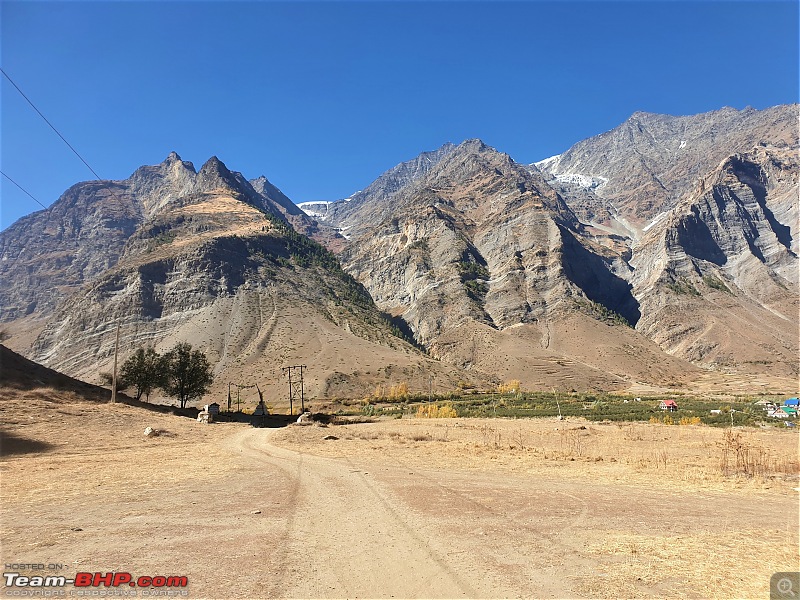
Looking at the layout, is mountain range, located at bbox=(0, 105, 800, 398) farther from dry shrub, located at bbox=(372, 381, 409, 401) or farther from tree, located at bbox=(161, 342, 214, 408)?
tree, located at bbox=(161, 342, 214, 408)

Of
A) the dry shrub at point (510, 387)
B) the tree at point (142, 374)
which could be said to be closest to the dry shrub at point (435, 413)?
the dry shrub at point (510, 387)

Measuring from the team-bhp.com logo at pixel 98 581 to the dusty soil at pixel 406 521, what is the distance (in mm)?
257

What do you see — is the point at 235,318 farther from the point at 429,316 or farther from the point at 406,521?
the point at 406,521

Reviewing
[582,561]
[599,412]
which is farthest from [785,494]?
[599,412]

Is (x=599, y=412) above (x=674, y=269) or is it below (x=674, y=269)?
below

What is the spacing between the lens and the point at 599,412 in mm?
59750

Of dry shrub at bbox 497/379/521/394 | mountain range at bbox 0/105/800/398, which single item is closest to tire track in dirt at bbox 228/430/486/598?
mountain range at bbox 0/105/800/398

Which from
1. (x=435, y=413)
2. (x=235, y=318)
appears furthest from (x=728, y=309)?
(x=235, y=318)

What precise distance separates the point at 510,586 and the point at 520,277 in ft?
585

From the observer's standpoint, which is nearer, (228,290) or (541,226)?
(228,290)

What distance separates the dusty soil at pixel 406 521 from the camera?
26.5 ft

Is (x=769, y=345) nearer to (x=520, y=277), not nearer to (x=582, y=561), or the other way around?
(x=520, y=277)

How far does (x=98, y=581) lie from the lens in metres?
7.58

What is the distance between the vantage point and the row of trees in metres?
63.5
